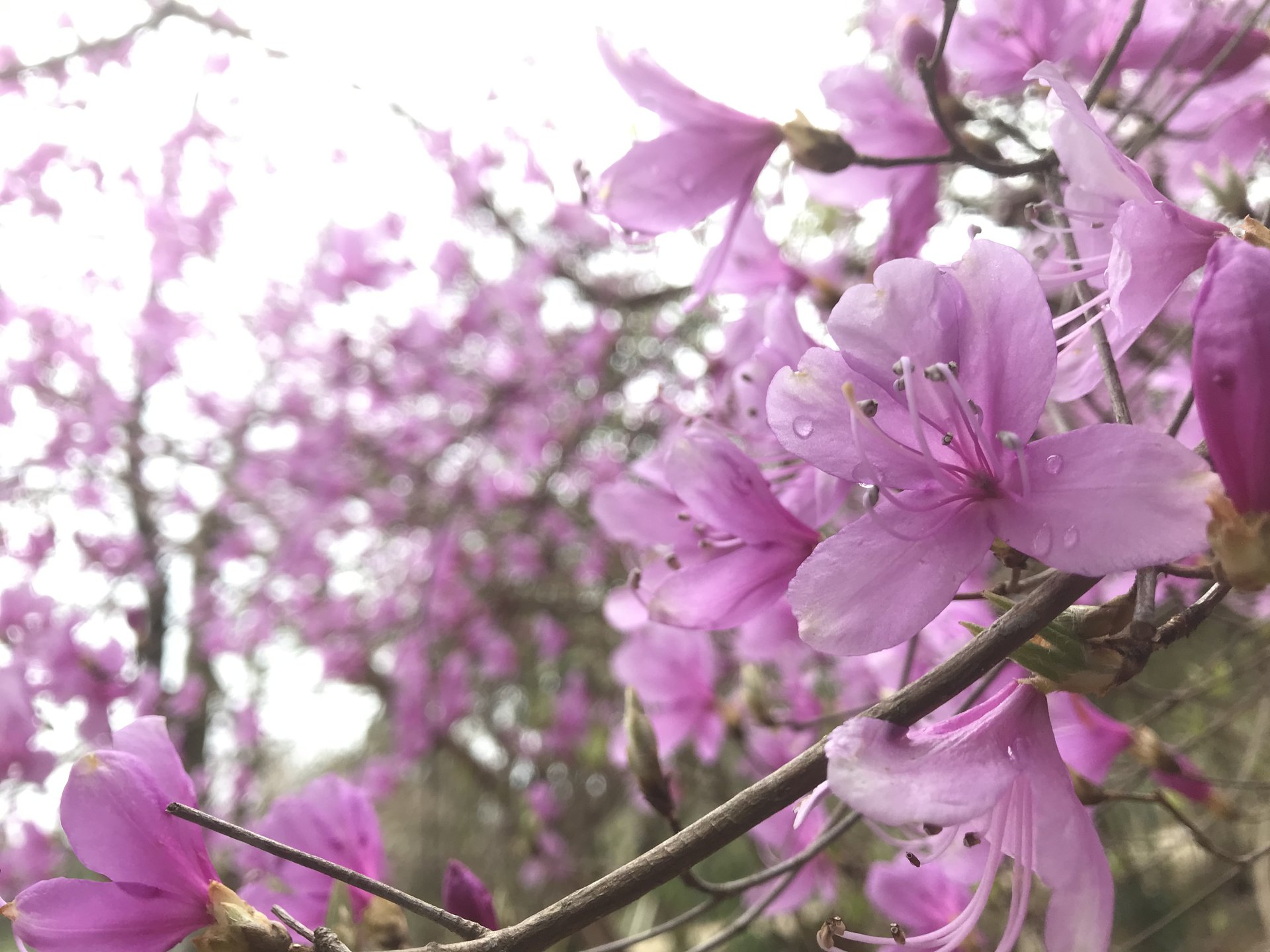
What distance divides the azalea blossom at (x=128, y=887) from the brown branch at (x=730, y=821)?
0.19 metres

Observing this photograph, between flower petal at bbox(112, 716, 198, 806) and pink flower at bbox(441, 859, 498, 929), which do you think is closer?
flower petal at bbox(112, 716, 198, 806)

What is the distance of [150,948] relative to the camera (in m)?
0.55

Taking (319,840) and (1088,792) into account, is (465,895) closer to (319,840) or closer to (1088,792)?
(319,840)

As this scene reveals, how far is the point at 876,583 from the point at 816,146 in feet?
1.75

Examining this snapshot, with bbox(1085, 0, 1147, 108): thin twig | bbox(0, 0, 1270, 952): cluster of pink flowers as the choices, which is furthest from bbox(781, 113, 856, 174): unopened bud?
bbox(1085, 0, 1147, 108): thin twig

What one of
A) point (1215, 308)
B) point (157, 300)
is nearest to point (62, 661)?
point (1215, 308)

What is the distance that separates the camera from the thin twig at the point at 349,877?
455mm

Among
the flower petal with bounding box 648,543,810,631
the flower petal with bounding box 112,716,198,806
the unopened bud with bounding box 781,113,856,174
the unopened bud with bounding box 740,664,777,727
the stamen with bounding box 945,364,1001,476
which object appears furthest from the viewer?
the unopened bud with bounding box 740,664,777,727

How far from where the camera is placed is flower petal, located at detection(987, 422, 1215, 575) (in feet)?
1.35

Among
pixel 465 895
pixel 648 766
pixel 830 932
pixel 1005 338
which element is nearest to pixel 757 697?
pixel 648 766

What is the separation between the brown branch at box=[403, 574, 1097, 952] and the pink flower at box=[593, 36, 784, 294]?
56 cm

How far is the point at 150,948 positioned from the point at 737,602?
49 cm

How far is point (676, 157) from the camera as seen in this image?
0.84m

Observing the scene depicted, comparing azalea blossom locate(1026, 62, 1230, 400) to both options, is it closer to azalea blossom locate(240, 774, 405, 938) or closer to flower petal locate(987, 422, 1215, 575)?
flower petal locate(987, 422, 1215, 575)
